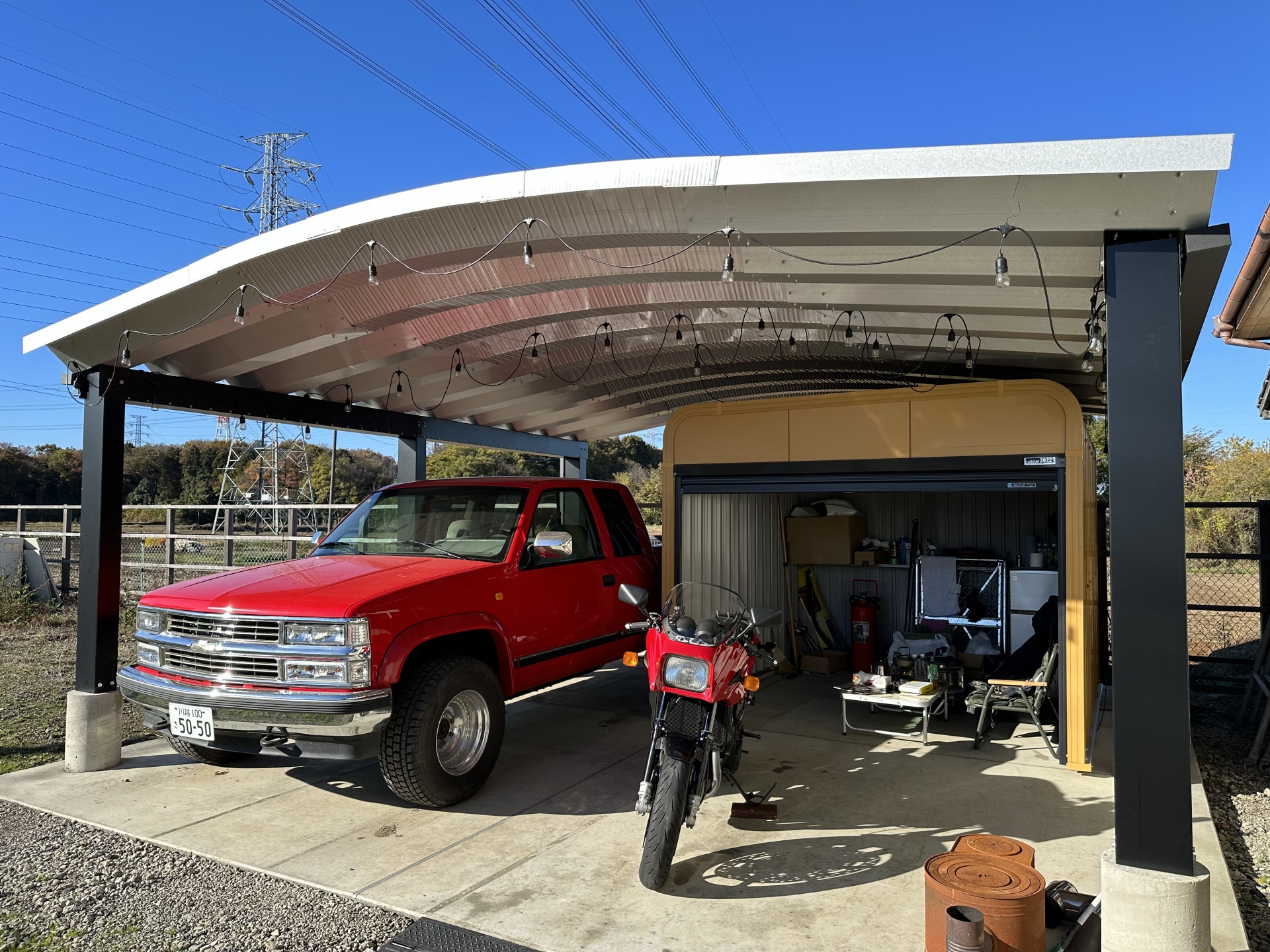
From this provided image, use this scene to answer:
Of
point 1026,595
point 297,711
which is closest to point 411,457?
point 297,711

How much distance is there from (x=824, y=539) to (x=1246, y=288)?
16.0 feet

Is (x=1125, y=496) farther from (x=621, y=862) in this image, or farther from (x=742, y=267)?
(x=621, y=862)

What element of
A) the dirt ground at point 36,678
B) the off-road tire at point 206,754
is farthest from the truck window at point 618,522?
the dirt ground at point 36,678

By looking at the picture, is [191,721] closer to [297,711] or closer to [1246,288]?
[297,711]

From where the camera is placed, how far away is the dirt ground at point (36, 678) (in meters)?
6.39

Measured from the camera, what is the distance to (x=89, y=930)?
362 cm

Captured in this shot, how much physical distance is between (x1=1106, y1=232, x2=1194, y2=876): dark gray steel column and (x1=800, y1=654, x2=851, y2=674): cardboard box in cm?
588

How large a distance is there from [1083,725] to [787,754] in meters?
2.04

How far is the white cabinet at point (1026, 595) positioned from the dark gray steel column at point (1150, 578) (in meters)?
5.09

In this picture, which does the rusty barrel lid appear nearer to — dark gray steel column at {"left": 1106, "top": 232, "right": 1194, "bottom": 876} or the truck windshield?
dark gray steel column at {"left": 1106, "top": 232, "right": 1194, "bottom": 876}

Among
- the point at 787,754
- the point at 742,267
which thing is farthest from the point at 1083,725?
the point at 742,267

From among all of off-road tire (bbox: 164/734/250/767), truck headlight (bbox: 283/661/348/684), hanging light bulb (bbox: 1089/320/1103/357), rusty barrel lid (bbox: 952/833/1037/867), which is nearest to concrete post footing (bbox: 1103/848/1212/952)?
rusty barrel lid (bbox: 952/833/1037/867)

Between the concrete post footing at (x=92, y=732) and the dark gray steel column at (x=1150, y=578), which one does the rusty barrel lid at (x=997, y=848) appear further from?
the concrete post footing at (x=92, y=732)

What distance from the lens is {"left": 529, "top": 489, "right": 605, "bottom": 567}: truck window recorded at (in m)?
5.91
